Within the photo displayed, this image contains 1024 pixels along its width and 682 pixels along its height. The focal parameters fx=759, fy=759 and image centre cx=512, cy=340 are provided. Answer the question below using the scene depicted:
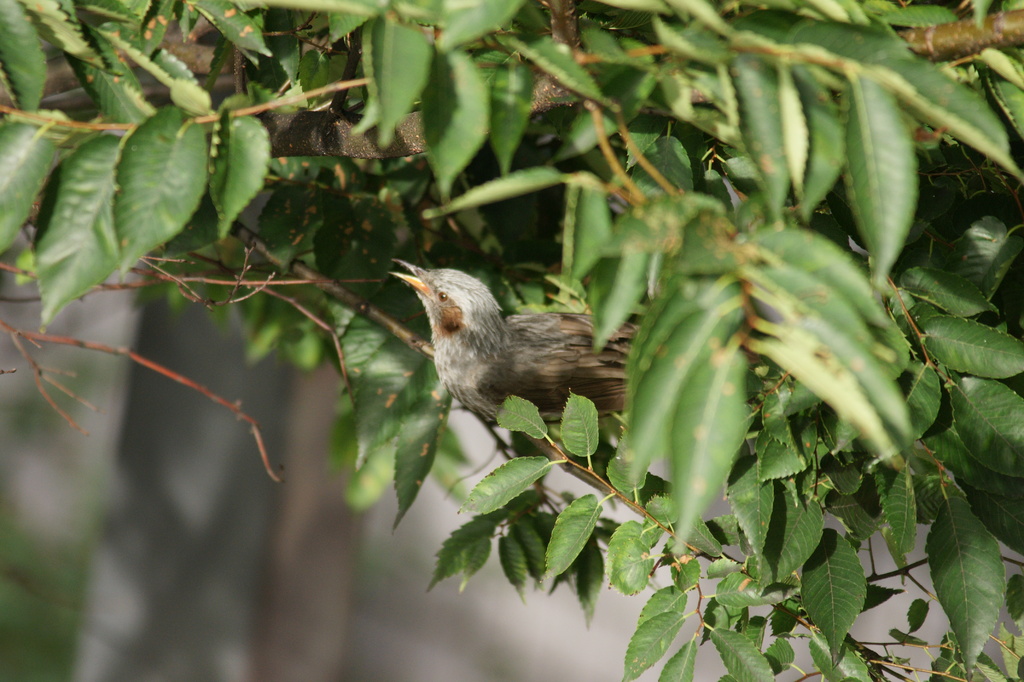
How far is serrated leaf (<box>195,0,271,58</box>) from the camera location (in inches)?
33.7

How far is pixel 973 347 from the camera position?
34.0 inches

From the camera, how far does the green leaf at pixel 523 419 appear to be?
3.45 feet

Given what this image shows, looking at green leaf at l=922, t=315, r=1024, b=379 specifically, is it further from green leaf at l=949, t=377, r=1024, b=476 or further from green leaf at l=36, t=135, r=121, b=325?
green leaf at l=36, t=135, r=121, b=325

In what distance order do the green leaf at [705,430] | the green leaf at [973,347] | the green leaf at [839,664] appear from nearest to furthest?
the green leaf at [705,430] < the green leaf at [973,347] < the green leaf at [839,664]

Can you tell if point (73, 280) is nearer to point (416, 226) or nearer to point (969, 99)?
point (969, 99)

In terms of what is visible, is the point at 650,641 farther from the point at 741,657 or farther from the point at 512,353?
the point at 512,353

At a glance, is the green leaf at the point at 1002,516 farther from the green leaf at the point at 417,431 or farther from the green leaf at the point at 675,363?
the green leaf at the point at 417,431

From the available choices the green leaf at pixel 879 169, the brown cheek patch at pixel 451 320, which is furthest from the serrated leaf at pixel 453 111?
the brown cheek patch at pixel 451 320

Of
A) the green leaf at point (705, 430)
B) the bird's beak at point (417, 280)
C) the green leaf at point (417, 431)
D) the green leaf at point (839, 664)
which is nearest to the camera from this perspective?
the green leaf at point (705, 430)

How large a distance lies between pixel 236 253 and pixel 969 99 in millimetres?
1823

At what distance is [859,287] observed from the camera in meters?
0.50

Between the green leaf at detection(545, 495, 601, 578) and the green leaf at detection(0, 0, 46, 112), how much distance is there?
74 centimetres

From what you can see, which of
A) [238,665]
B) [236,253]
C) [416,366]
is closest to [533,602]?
[238,665]

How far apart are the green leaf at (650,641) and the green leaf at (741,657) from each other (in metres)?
0.06
